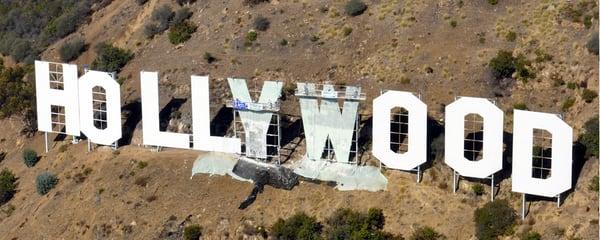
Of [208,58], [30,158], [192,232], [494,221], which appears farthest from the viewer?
[208,58]

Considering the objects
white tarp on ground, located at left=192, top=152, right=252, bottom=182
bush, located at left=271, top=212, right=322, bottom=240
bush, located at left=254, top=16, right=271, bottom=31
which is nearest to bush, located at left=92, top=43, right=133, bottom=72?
bush, located at left=254, top=16, right=271, bottom=31

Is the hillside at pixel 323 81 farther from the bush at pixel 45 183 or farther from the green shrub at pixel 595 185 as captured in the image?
the bush at pixel 45 183

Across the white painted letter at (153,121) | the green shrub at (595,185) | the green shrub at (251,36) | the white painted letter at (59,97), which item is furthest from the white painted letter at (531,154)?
the white painted letter at (59,97)

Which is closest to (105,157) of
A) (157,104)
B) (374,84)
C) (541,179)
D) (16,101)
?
(157,104)

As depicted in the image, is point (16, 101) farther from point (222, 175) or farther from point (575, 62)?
point (575, 62)

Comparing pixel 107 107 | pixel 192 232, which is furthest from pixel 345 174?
pixel 107 107

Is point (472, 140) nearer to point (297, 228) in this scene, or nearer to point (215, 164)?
point (297, 228)

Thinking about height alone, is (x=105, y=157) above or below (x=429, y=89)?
below
